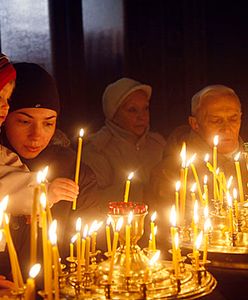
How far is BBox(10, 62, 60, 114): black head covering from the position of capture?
3.40m

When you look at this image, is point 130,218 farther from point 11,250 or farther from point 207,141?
point 207,141

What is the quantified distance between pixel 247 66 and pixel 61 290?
472cm

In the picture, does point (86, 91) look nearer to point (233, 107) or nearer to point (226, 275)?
point (233, 107)

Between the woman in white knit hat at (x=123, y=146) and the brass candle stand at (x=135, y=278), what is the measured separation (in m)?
2.89

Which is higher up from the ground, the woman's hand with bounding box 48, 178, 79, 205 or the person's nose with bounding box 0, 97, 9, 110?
the person's nose with bounding box 0, 97, 9, 110

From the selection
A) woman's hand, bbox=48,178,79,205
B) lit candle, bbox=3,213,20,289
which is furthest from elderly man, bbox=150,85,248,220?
lit candle, bbox=3,213,20,289

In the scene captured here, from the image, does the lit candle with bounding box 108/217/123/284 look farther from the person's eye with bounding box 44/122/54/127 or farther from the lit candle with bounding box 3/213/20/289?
the person's eye with bounding box 44/122/54/127

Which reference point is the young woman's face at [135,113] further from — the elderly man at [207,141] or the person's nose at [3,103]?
the person's nose at [3,103]

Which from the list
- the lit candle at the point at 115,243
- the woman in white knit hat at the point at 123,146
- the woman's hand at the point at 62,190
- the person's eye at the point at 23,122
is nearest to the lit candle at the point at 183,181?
the woman's hand at the point at 62,190

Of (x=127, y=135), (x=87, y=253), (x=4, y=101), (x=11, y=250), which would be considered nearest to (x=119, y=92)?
(x=127, y=135)

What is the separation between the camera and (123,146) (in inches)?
213

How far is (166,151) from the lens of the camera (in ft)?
15.6

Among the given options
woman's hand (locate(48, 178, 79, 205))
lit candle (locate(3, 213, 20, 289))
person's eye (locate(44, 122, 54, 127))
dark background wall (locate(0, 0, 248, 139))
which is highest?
dark background wall (locate(0, 0, 248, 139))

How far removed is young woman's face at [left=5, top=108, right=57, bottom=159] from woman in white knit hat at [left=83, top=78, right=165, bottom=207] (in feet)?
6.19
